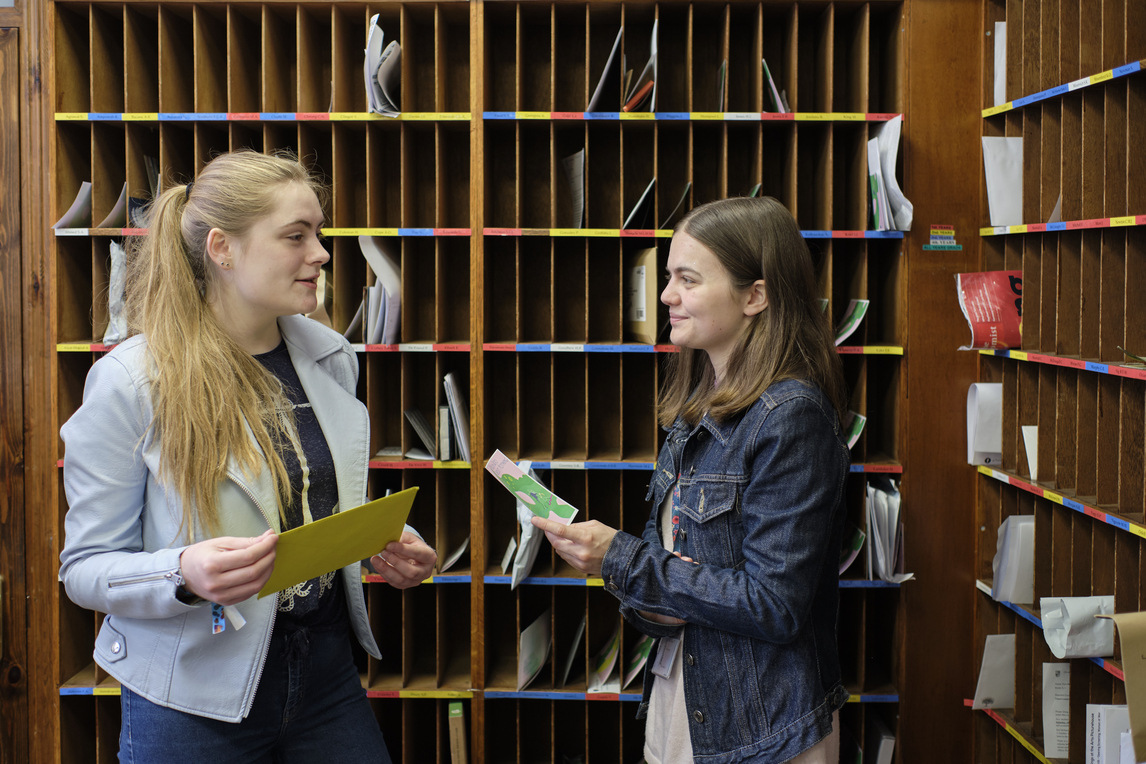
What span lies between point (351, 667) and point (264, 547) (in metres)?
0.54

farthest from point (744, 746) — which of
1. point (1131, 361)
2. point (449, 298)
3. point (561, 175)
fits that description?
point (561, 175)

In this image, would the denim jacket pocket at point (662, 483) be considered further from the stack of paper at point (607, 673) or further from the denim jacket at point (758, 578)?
the stack of paper at point (607, 673)

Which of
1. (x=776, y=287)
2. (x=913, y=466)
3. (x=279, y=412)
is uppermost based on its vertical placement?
(x=776, y=287)

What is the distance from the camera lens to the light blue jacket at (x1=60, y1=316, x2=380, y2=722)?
1.35 meters

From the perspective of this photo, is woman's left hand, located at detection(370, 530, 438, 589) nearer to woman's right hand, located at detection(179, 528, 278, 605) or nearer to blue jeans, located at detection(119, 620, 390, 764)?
blue jeans, located at detection(119, 620, 390, 764)

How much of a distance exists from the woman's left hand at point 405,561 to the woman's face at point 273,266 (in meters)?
0.51

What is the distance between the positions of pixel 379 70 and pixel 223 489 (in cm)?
156

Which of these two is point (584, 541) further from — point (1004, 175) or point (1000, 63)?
point (1000, 63)

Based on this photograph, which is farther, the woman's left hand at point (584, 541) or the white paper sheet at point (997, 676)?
the white paper sheet at point (997, 676)

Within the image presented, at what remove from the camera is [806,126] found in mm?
2695

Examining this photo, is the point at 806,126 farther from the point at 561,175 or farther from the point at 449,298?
the point at 449,298

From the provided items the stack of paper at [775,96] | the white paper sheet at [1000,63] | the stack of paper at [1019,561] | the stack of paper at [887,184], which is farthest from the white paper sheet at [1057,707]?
the stack of paper at [775,96]

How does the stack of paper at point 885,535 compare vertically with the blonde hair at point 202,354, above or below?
below

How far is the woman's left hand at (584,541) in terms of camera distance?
1558 millimetres
